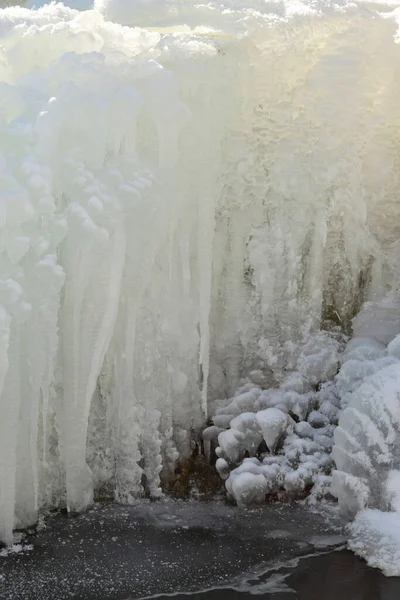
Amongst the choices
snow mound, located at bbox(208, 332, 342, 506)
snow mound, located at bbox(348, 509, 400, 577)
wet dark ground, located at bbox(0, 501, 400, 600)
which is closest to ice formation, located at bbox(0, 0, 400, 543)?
snow mound, located at bbox(208, 332, 342, 506)

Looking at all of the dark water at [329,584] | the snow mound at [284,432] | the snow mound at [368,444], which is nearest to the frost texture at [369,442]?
the snow mound at [368,444]

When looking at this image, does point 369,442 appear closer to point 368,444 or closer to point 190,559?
point 368,444

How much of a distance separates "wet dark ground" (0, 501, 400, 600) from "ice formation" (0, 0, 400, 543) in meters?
0.18

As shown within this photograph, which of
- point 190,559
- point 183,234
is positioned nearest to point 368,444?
point 190,559

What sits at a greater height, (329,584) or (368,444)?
(368,444)

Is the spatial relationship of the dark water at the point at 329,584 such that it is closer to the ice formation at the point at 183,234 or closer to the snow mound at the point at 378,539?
the snow mound at the point at 378,539

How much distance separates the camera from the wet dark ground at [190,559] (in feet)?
11.6

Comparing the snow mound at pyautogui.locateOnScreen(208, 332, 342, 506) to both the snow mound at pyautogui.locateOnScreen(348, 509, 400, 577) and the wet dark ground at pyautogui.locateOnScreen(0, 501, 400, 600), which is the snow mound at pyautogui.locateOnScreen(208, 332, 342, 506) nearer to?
the wet dark ground at pyautogui.locateOnScreen(0, 501, 400, 600)

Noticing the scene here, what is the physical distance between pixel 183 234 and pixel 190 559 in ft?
5.56

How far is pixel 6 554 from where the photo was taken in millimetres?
3727

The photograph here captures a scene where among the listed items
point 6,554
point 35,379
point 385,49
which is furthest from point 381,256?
point 6,554

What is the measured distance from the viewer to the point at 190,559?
379 cm

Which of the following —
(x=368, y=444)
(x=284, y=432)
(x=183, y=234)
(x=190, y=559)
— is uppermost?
(x=183, y=234)

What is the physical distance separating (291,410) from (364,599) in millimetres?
1421
